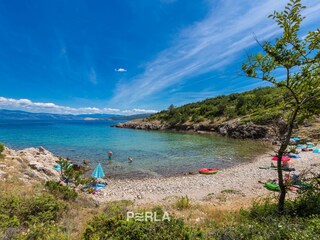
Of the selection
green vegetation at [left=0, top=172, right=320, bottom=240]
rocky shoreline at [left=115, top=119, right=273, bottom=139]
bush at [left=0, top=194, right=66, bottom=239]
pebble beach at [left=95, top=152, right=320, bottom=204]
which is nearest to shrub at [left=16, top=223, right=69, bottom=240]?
green vegetation at [left=0, top=172, right=320, bottom=240]

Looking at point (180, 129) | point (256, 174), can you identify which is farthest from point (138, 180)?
point (180, 129)

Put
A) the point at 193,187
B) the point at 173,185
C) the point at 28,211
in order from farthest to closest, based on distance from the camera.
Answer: the point at 173,185 → the point at 193,187 → the point at 28,211

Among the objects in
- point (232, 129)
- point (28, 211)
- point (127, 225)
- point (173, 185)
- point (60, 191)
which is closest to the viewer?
point (127, 225)

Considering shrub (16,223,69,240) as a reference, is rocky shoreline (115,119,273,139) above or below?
above

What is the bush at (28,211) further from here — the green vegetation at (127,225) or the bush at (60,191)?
the bush at (60,191)

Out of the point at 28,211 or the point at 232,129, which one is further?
the point at 232,129

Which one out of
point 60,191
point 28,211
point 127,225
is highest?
point 127,225

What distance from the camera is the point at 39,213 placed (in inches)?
239

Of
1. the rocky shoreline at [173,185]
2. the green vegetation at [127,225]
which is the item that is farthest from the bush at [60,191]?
the rocky shoreline at [173,185]

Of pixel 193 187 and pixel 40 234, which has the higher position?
pixel 40 234

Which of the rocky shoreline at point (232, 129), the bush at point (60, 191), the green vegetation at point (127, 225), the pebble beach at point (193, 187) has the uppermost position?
the rocky shoreline at point (232, 129)

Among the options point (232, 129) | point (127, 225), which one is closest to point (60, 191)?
point (127, 225)

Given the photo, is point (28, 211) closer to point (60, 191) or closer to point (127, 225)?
point (60, 191)

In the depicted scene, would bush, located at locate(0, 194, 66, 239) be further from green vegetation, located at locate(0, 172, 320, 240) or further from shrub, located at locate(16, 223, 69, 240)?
shrub, located at locate(16, 223, 69, 240)
